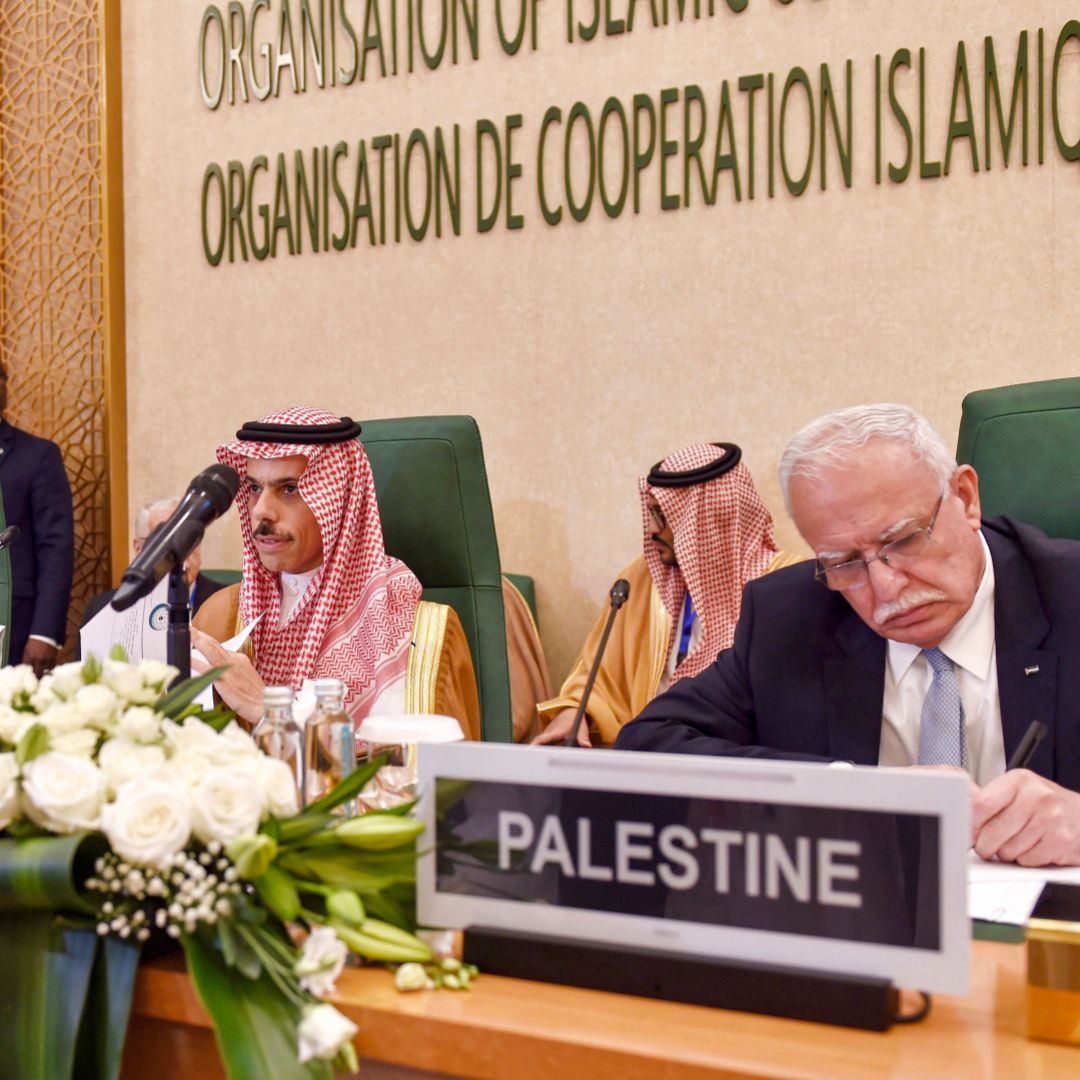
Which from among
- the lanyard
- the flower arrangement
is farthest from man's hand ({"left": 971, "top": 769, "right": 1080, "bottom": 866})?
the lanyard

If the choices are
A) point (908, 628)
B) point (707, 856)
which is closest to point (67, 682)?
point (707, 856)

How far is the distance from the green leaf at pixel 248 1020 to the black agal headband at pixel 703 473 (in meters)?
2.46

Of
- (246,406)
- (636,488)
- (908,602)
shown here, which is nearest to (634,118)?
(636,488)

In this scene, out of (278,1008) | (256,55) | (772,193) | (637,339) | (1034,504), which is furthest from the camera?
(256,55)

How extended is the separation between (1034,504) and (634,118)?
75.7 inches

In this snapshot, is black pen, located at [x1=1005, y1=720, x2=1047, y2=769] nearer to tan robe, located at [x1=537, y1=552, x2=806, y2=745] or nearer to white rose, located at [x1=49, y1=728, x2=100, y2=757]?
white rose, located at [x1=49, y1=728, x2=100, y2=757]

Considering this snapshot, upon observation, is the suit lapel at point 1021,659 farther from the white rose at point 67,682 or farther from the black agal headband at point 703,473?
the black agal headband at point 703,473

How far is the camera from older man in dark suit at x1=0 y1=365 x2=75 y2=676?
429cm

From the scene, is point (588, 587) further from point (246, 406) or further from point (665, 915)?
point (665, 915)

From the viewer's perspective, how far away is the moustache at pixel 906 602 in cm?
178

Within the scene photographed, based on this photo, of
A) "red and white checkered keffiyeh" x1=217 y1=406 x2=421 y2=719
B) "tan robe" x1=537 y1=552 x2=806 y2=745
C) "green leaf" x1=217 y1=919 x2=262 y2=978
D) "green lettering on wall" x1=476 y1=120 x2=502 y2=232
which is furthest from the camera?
"green lettering on wall" x1=476 y1=120 x2=502 y2=232

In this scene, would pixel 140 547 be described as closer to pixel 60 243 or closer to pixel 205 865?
pixel 60 243

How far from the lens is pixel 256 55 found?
4.24 metres

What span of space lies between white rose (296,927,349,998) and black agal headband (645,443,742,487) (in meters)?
2.46
